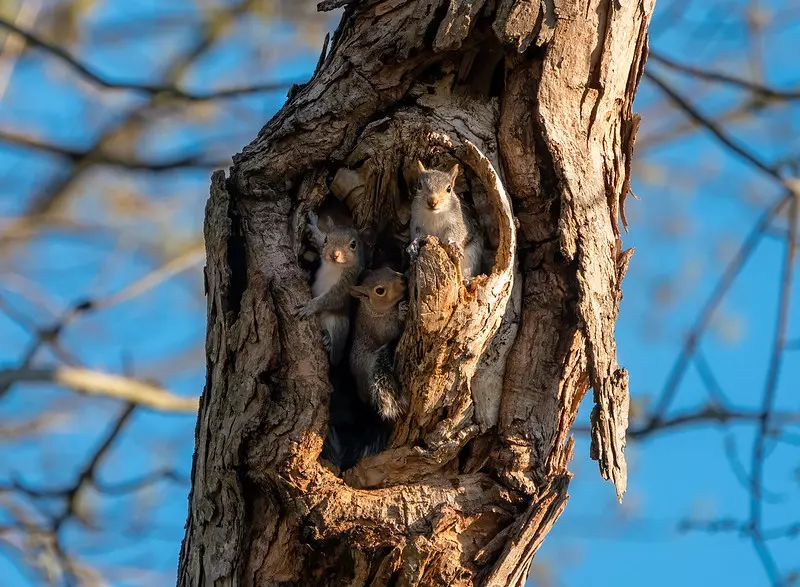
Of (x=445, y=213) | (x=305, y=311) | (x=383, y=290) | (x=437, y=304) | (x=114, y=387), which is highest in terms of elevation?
(x=114, y=387)

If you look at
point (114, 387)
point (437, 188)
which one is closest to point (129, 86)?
point (114, 387)

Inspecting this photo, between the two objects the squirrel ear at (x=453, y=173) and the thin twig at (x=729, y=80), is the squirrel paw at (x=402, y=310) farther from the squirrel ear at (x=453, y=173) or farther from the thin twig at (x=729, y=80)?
the thin twig at (x=729, y=80)

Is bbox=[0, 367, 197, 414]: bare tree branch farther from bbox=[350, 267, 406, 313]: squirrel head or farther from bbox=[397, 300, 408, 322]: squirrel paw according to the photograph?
bbox=[397, 300, 408, 322]: squirrel paw

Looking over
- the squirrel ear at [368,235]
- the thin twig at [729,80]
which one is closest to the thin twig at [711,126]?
the thin twig at [729,80]

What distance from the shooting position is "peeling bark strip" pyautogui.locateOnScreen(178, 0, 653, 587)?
121 inches

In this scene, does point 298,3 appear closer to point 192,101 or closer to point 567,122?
point 192,101

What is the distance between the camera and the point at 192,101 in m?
5.90

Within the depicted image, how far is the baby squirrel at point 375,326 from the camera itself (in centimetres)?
346

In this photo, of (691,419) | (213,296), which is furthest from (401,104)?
(691,419)

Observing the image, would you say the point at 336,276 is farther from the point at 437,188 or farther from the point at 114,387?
the point at 114,387

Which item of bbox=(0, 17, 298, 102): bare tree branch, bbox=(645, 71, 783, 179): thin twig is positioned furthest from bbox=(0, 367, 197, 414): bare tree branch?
bbox=(645, 71, 783, 179): thin twig

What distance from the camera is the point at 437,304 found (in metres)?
3.10

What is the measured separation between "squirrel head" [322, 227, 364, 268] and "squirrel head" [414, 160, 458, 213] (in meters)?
0.40

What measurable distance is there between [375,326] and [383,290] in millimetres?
180
